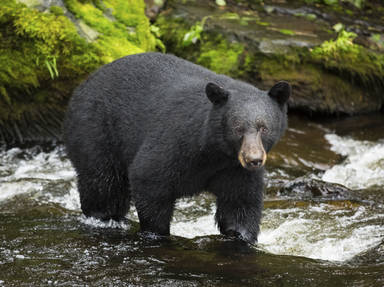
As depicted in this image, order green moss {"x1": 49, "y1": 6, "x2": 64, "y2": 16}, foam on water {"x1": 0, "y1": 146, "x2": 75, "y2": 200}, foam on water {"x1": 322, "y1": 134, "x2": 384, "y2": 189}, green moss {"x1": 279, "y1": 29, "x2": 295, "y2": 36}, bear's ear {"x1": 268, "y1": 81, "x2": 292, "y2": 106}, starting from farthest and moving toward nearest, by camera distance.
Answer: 1. green moss {"x1": 279, "y1": 29, "x2": 295, "y2": 36}
2. green moss {"x1": 49, "y1": 6, "x2": 64, "y2": 16}
3. foam on water {"x1": 322, "y1": 134, "x2": 384, "y2": 189}
4. foam on water {"x1": 0, "y1": 146, "x2": 75, "y2": 200}
5. bear's ear {"x1": 268, "y1": 81, "x2": 292, "y2": 106}

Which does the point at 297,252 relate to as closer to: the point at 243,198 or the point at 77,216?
the point at 243,198

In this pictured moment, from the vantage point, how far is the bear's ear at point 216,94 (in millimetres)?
5727

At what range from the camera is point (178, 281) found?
5.40 m

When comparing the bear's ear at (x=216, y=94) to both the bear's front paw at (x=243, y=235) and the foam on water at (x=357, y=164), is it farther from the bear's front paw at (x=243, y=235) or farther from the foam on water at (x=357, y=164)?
the foam on water at (x=357, y=164)

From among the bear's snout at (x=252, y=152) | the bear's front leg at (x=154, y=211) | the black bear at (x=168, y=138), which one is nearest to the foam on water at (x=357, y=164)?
the black bear at (x=168, y=138)

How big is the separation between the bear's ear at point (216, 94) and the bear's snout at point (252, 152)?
477 mm

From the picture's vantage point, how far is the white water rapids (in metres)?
7.11

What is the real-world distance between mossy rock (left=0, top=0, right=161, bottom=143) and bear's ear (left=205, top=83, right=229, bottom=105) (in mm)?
5221

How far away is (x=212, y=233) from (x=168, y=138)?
6.31 feet

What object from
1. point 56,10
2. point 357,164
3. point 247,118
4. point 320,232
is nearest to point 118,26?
point 56,10

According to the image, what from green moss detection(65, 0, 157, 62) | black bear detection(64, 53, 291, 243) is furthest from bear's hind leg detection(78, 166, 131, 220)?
green moss detection(65, 0, 157, 62)

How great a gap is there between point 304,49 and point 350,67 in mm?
1001

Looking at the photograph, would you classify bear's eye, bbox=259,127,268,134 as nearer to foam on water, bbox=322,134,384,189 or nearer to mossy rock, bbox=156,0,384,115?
foam on water, bbox=322,134,384,189

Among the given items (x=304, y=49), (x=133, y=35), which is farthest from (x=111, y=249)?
(x=304, y=49)
